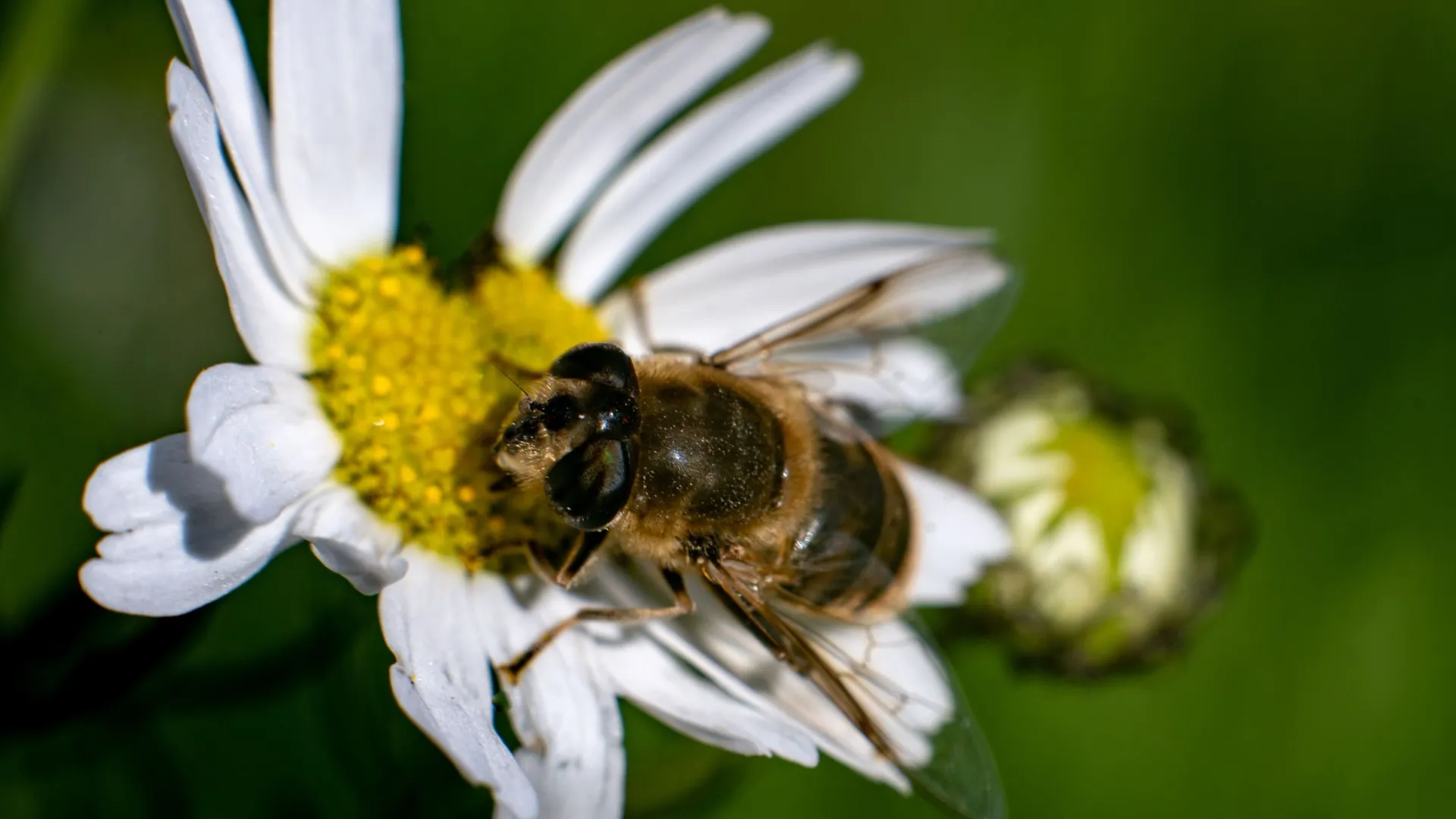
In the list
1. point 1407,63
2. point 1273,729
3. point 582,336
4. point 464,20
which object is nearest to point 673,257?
point 464,20

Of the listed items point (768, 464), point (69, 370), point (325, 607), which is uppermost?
point (768, 464)

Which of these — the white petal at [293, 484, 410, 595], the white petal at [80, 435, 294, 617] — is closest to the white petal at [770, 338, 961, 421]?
the white petal at [293, 484, 410, 595]

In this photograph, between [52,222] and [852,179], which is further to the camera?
[852,179]

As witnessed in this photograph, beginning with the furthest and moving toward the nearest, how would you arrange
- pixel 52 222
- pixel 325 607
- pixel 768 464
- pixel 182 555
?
pixel 52 222 < pixel 325 607 < pixel 768 464 < pixel 182 555

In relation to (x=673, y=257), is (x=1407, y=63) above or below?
above

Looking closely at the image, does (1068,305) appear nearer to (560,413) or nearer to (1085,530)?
(1085,530)

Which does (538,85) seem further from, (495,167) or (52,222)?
(52,222)

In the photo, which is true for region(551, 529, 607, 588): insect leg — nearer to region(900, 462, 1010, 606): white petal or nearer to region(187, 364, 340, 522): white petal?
region(187, 364, 340, 522): white petal
